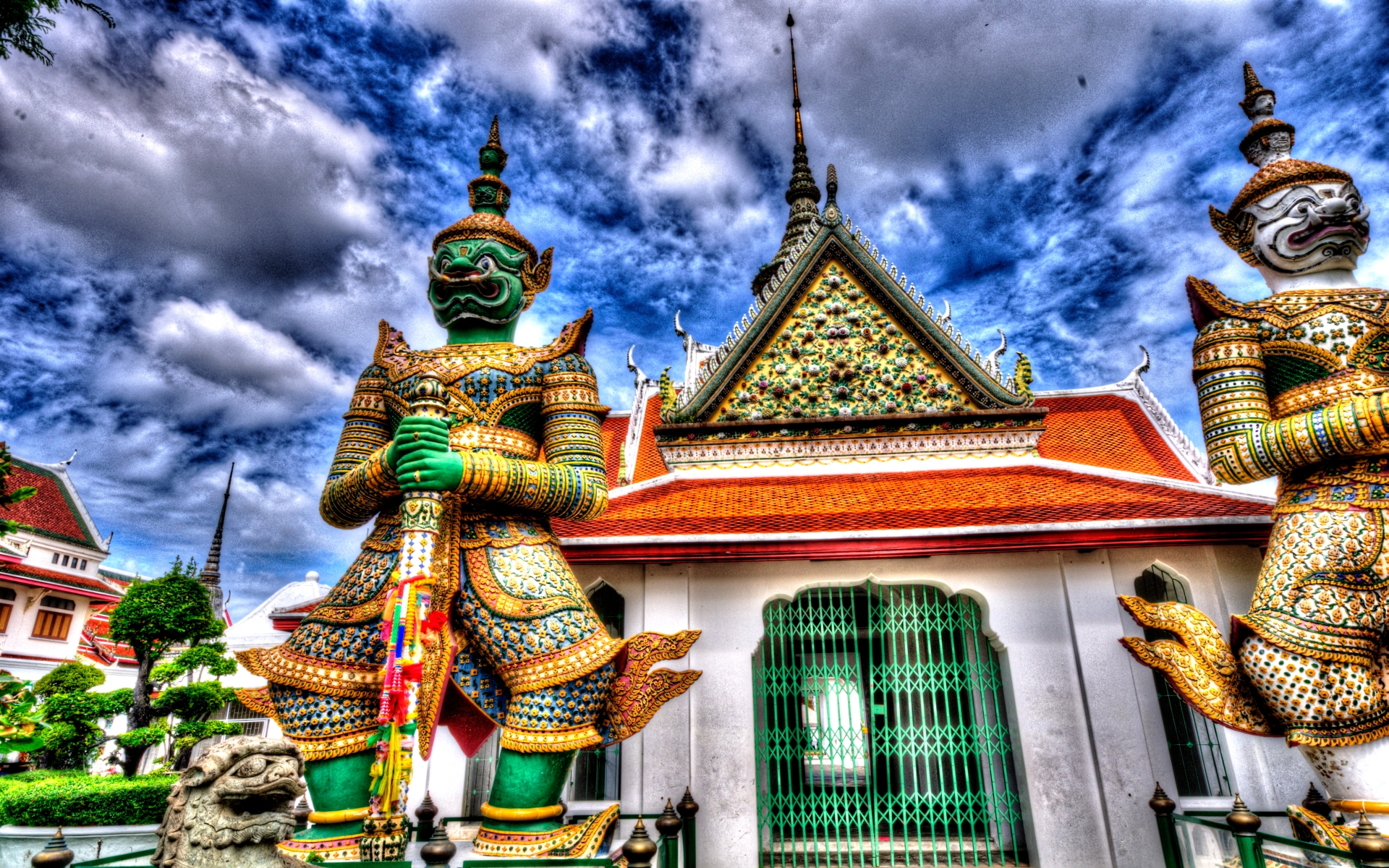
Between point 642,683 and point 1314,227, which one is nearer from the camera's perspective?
point 642,683

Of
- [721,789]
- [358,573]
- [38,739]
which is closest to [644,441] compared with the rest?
[721,789]

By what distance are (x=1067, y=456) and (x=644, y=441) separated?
4.85 m

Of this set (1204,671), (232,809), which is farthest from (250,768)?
(1204,671)

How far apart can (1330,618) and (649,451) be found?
636 centimetres


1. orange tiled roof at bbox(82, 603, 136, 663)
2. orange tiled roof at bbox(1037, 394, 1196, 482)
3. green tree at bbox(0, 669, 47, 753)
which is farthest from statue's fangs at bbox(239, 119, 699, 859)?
orange tiled roof at bbox(82, 603, 136, 663)

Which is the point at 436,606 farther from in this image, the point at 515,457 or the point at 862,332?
the point at 862,332

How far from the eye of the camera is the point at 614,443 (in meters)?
9.34

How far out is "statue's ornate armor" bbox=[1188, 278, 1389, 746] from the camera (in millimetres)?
3551

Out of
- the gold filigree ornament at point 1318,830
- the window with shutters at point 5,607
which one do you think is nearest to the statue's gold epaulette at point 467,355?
the gold filigree ornament at point 1318,830

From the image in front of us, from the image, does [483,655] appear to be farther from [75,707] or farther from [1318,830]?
[75,707]

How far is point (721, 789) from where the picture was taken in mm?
5273

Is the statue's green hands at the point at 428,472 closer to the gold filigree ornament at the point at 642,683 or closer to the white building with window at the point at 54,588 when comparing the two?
the gold filigree ornament at the point at 642,683

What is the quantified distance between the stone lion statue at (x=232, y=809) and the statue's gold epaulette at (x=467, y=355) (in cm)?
224

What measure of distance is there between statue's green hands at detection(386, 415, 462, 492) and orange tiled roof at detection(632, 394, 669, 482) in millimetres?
3801
